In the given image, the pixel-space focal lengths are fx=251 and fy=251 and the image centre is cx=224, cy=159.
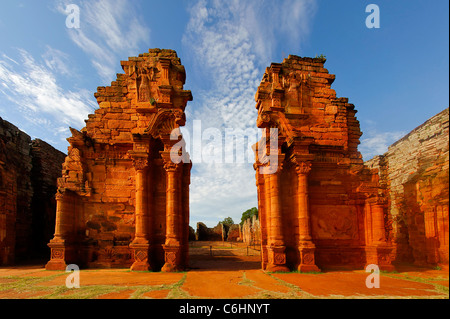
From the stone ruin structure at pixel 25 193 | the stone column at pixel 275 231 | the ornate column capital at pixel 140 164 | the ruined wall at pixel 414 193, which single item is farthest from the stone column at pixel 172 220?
the ruined wall at pixel 414 193

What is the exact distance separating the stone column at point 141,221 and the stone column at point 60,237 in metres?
2.22

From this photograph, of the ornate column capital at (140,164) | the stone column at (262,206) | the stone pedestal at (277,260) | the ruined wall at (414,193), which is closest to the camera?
the stone pedestal at (277,260)

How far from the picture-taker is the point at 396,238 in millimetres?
13711

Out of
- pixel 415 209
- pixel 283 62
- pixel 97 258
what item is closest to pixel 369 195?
pixel 415 209

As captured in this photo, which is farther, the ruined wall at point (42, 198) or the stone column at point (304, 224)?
the ruined wall at point (42, 198)

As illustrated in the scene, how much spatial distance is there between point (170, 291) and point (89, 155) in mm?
6055

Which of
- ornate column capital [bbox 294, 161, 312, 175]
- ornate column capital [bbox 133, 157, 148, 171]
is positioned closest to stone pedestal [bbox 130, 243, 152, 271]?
ornate column capital [bbox 133, 157, 148, 171]

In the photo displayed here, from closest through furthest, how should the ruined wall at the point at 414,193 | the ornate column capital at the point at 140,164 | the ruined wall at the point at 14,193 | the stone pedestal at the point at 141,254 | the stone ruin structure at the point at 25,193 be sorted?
the stone pedestal at the point at 141,254
the ornate column capital at the point at 140,164
the ruined wall at the point at 414,193
the ruined wall at the point at 14,193
the stone ruin structure at the point at 25,193

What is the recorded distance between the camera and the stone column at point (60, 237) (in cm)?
784

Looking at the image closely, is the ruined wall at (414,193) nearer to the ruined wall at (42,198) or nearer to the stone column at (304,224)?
the stone column at (304,224)

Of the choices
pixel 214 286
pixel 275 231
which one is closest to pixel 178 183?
pixel 275 231

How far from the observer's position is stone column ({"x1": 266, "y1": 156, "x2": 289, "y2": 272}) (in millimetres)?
7843
